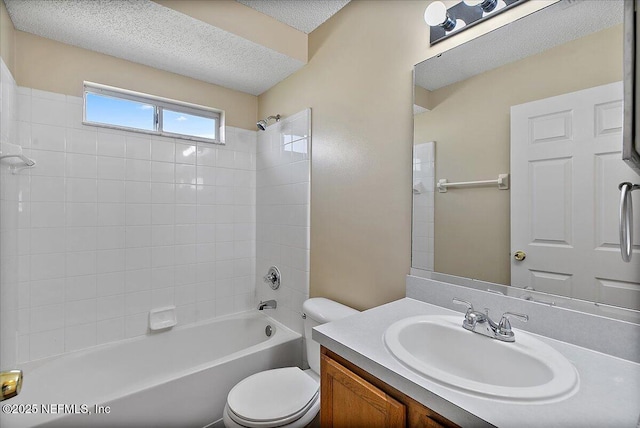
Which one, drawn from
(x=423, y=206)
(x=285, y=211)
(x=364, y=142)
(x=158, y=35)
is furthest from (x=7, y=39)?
(x=423, y=206)

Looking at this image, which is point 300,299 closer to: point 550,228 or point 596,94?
point 550,228

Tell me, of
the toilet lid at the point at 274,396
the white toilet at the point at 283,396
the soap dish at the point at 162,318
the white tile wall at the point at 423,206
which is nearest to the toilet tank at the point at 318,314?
the white toilet at the point at 283,396

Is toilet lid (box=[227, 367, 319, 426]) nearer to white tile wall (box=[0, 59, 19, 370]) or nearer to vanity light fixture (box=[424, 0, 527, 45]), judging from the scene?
white tile wall (box=[0, 59, 19, 370])

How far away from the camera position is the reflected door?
883mm

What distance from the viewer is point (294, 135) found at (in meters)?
2.20

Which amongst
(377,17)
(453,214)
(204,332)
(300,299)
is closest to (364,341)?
(453,214)

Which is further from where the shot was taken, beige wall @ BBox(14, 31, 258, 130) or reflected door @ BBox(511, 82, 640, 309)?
beige wall @ BBox(14, 31, 258, 130)

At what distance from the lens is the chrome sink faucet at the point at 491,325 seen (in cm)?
95

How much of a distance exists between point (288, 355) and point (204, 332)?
0.77m

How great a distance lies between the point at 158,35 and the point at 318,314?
1911mm

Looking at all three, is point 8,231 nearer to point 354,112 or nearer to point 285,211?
point 285,211

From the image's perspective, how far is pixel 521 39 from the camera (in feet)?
3.52

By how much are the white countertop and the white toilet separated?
0.57 metres

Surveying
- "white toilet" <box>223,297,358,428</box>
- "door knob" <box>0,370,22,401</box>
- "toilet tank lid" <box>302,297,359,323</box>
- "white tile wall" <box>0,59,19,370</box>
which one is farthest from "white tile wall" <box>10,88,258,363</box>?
"door knob" <box>0,370,22,401</box>
